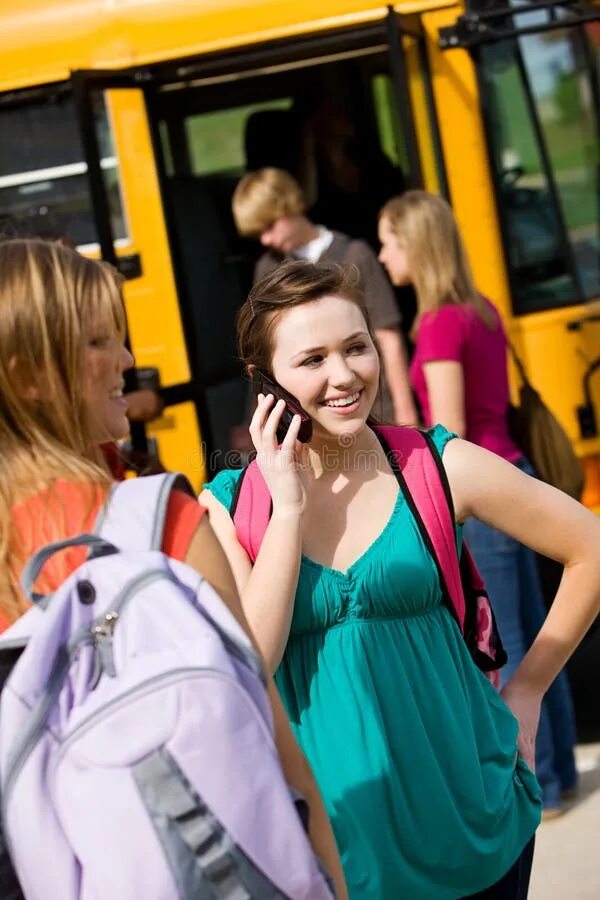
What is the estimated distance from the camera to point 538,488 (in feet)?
7.40

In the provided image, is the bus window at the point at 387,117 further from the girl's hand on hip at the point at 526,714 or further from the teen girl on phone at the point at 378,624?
the girl's hand on hip at the point at 526,714

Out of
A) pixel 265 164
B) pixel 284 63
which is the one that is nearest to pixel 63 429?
pixel 284 63

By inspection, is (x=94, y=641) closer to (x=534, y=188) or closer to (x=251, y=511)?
(x=251, y=511)

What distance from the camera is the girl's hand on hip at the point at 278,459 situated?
2.10m

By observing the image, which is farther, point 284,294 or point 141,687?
point 284,294

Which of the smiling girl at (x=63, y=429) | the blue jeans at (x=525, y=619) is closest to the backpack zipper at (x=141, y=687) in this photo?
the smiling girl at (x=63, y=429)

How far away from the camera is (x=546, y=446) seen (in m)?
4.50

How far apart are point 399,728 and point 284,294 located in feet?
2.26

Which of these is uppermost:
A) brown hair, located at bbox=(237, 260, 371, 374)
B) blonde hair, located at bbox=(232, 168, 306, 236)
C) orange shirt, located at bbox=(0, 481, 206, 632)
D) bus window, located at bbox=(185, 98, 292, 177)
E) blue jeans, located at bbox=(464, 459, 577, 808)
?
bus window, located at bbox=(185, 98, 292, 177)

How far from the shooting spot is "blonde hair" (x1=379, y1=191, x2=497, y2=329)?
14.6 ft

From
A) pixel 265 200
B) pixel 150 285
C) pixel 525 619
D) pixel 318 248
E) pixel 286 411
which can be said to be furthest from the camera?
pixel 265 200

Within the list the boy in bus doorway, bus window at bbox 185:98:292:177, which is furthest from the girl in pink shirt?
bus window at bbox 185:98:292:177

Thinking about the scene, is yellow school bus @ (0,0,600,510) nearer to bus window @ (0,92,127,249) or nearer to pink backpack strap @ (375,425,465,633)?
bus window @ (0,92,127,249)

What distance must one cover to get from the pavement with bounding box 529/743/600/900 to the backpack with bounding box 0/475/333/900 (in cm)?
276
